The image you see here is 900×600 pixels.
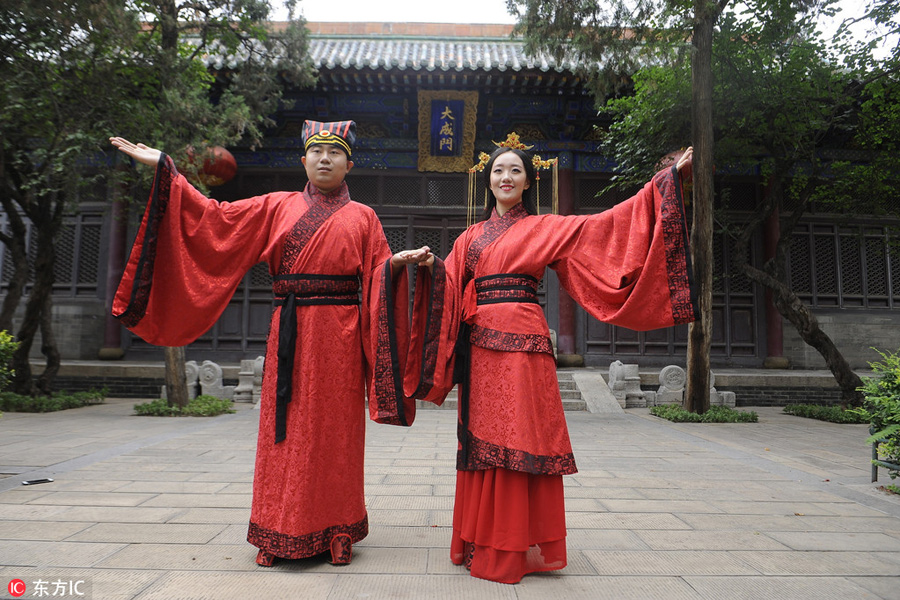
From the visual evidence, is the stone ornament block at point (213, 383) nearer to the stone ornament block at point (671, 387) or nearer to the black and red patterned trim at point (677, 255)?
the stone ornament block at point (671, 387)

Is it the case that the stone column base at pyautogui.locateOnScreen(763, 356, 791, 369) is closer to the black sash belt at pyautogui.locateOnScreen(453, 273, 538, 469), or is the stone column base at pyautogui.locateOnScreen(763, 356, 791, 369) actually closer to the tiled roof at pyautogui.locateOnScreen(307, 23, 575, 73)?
the tiled roof at pyautogui.locateOnScreen(307, 23, 575, 73)

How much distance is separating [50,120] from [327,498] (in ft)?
19.4

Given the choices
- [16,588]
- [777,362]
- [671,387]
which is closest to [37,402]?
[16,588]

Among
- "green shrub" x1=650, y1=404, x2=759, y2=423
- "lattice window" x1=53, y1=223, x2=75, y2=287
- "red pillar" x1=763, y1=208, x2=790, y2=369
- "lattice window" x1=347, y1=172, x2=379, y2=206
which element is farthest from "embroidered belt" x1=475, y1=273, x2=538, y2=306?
"lattice window" x1=53, y1=223, x2=75, y2=287

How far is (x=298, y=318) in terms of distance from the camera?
2.61 m

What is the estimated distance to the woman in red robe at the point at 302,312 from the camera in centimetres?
248

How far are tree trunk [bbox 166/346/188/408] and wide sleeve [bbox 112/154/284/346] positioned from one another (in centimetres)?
493

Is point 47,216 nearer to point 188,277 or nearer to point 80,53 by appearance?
point 80,53

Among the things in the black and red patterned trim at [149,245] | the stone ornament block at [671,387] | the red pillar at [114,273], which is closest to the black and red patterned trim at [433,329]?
the black and red patterned trim at [149,245]

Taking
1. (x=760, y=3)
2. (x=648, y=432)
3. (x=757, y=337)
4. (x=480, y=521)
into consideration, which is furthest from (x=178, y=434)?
(x=757, y=337)

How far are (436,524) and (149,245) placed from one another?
208 centimetres

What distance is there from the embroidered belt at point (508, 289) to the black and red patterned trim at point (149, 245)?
5.18 feet

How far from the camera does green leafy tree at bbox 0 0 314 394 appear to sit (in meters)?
5.61

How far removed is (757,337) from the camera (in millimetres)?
10336
